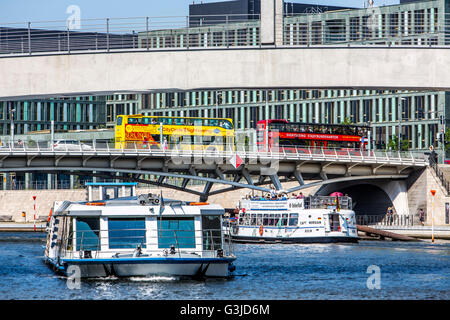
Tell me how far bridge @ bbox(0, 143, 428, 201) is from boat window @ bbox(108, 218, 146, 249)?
4334 cm

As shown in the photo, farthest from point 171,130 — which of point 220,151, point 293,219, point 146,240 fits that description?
point 146,240

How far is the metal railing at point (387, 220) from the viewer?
9581 centimetres

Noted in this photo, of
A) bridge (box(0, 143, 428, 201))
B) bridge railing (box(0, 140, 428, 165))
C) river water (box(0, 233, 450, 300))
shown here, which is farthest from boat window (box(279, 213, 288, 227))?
river water (box(0, 233, 450, 300))

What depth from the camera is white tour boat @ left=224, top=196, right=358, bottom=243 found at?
239 feet

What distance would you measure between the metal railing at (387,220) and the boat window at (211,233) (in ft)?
186

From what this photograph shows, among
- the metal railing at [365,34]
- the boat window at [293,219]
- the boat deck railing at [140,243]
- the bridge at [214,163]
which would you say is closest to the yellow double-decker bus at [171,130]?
the bridge at [214,163]

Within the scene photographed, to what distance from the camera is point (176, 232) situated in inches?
1475

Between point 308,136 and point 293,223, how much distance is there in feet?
88.1

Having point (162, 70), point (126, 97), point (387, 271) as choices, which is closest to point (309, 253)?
point (387, 271)

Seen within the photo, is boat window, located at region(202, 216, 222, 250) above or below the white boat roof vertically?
below

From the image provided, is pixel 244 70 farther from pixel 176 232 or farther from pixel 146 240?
pixel 146 240

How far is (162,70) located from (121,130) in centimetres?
6450

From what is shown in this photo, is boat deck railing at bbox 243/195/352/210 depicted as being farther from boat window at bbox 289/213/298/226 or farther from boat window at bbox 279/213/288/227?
boat window at bbox 279/213/288/227
